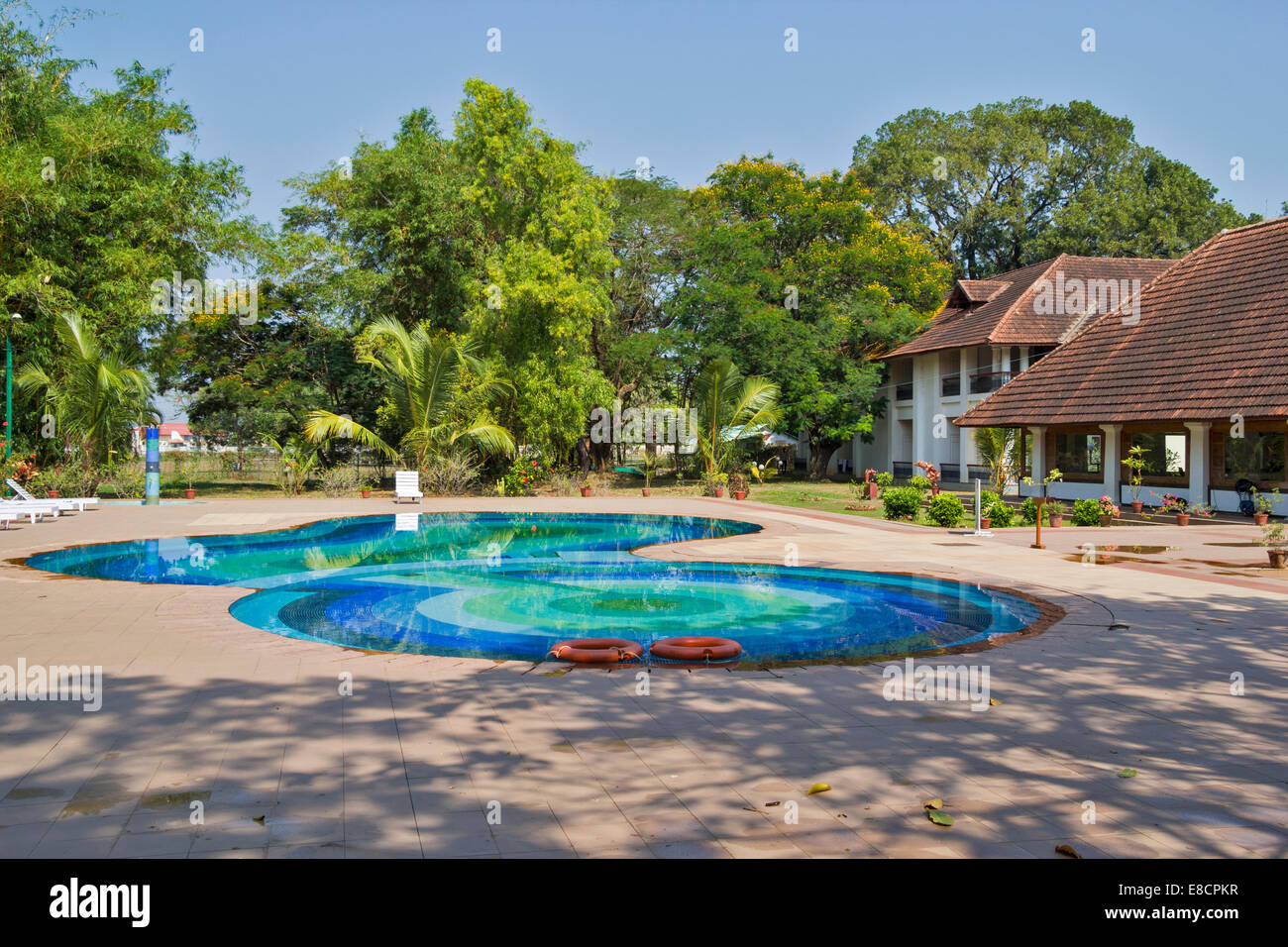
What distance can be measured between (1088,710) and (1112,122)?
168 ft

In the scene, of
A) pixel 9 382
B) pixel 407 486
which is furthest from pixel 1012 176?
pixel 9 382

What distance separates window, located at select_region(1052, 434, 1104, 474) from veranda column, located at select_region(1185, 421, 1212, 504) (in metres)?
4.06

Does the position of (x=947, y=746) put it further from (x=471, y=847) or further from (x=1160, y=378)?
(x=1160, y=378)

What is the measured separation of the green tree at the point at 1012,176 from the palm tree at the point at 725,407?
884 inches

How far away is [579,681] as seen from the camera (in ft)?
20.9

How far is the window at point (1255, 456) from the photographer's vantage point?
2066 cm

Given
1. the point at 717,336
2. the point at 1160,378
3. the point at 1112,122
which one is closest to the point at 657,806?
the point at 1160,378

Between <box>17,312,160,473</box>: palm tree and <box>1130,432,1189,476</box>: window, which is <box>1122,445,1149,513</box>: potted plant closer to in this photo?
<box>1130,432,1189,476</box>: window

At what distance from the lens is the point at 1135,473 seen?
2281 cm

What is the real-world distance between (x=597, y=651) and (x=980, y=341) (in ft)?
90.7

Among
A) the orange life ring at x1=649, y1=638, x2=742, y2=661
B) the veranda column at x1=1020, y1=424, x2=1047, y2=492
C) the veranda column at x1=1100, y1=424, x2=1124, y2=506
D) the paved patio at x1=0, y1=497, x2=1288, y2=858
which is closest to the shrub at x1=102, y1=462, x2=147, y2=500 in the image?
the paved patio at x1=0, y1=497, x2=1288, y2=858

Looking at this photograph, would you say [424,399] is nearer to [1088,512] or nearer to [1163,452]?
[1088,512]

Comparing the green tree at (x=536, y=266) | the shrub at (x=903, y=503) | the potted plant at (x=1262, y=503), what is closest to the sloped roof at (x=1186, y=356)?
the potted plant at (x=1262, y=503)

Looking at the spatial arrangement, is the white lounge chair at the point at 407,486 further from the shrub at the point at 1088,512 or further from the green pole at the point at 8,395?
the shrub at the point at 1088,512
